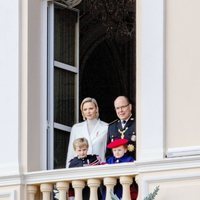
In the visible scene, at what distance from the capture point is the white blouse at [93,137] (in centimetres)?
2239

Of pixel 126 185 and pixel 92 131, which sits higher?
pixel 92 131

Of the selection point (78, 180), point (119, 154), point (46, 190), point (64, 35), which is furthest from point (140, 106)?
point (64, 35)

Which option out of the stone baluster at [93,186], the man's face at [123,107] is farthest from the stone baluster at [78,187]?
the man's face at [123,107]

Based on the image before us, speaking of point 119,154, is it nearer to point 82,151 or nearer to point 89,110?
point 82,151

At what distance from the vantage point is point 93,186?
21.8 metres

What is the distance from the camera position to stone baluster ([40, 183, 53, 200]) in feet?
73.0

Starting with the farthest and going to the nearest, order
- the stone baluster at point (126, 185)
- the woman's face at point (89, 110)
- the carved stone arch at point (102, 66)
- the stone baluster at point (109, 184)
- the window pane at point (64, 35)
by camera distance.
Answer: the carved stone arch at point (102, 66) < the window pane at point (64, 35) < the woman's face at point (89, 110) < the stone baluster at point (109, 184) < the stone baluster at point (126, 185)

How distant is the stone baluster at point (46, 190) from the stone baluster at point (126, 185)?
1039mm

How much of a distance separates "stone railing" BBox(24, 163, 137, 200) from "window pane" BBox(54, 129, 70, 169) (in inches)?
30.1

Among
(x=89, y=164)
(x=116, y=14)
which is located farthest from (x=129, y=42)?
(x=89, y=164)

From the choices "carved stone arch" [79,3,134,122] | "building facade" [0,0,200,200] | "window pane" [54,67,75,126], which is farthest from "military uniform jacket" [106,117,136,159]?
"carved stone arch" [79,3,134,122]

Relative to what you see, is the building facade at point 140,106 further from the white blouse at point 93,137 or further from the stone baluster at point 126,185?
the white blouse at point 93,137

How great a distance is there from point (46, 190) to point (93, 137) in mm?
881

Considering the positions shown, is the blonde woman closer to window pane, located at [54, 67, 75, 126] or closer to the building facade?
the building facade
